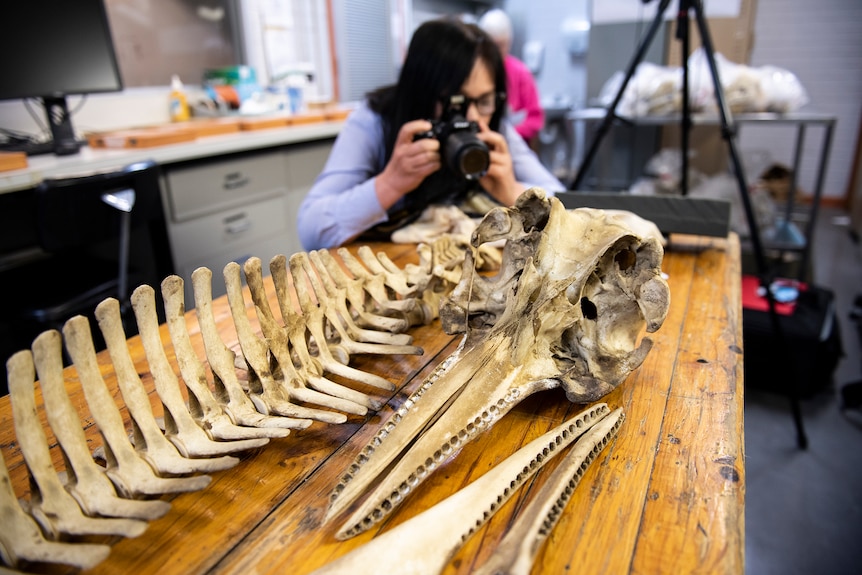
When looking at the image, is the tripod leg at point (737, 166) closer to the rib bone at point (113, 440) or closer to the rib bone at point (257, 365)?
the rib bone at point (257, 365)

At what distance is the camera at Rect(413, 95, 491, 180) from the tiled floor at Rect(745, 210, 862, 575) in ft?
2.47

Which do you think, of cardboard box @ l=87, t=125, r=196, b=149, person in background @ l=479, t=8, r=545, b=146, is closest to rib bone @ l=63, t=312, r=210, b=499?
cardboard box @ l=87, t=125, r=196, b=149

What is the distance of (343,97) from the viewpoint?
392 centimetres

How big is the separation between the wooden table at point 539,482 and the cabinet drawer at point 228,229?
148cm

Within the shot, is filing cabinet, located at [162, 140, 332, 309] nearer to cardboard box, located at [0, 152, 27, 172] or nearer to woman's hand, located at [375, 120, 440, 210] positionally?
cardboard box, located at [0, 152, 27, 172]

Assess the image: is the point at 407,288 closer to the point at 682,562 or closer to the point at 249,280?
the point at 249,280

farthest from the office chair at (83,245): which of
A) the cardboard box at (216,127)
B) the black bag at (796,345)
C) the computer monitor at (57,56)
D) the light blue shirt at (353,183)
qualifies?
the black bag at (796,345)

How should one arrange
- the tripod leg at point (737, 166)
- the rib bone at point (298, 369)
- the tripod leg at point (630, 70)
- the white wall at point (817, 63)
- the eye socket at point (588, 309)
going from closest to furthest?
the rib bone at point (298, 369), the eye socket at point (588, 309), the tripod leg at point (737, 166), the tripod leg at point (630, 70), the white wall at point (817, 63)

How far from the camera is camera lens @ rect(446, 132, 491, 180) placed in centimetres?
118

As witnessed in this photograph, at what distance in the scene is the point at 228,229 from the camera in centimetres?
242

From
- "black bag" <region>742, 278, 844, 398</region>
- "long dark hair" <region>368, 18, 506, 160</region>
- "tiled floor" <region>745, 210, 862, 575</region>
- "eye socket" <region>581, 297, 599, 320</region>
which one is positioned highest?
"long dark hair" <region>368, 18, 506, 160</region>

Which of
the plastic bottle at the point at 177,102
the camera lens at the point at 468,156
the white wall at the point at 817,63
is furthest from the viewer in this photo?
the white wall at the point at 817,63

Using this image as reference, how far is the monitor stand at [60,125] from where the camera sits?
2057mm

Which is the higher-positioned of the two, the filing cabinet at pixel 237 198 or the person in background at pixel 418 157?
the person in background at pixel 418 157
